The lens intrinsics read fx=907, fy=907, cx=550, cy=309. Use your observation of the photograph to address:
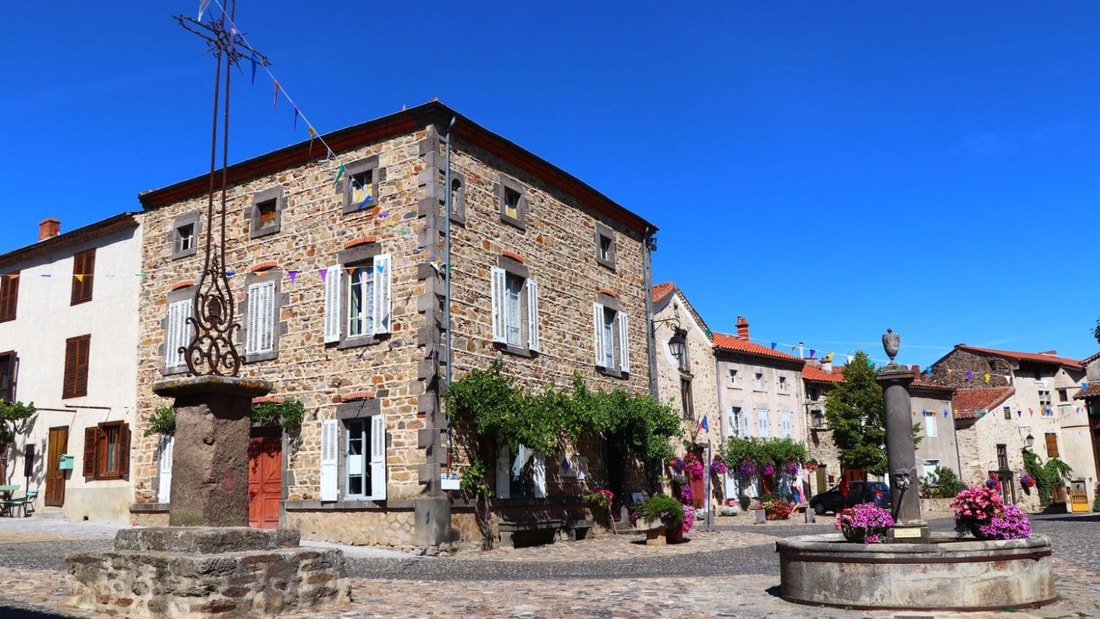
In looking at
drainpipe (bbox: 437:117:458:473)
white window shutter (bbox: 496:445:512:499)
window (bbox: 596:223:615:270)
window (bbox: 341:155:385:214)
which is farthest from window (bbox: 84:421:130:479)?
window (bbox: 596:223:615:270)

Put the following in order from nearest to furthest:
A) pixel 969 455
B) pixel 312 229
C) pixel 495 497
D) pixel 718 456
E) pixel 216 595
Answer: pixel 216 595, pixel 495 497, pixel 312 229, pixel 718 456, pixel 969 455

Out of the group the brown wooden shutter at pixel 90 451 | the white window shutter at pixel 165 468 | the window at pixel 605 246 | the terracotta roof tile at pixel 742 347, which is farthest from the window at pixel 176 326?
the terracotta roof tile at pixel 742 347

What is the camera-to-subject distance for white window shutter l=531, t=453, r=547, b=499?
55.6ft

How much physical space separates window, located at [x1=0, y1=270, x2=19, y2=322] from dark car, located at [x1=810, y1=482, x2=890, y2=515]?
22.9 meters

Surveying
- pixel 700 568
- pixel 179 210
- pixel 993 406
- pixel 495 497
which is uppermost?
pixel 179 210

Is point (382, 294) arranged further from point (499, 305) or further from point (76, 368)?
point (76, 368)

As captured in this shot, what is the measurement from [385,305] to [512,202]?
3.73 metres

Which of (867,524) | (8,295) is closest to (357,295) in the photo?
(867,524)

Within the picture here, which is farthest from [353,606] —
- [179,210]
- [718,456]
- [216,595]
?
[718,456]

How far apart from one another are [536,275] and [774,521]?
12.3m

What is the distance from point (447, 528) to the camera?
1460 centimetres

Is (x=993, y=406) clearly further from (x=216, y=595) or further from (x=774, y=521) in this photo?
(x=216, y=595)

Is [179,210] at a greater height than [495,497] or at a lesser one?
greater

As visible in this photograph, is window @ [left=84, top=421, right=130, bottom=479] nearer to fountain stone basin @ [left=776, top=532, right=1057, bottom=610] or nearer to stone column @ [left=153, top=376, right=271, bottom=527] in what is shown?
stone column @ [left=153, top=376, right=271, bottom=527]
